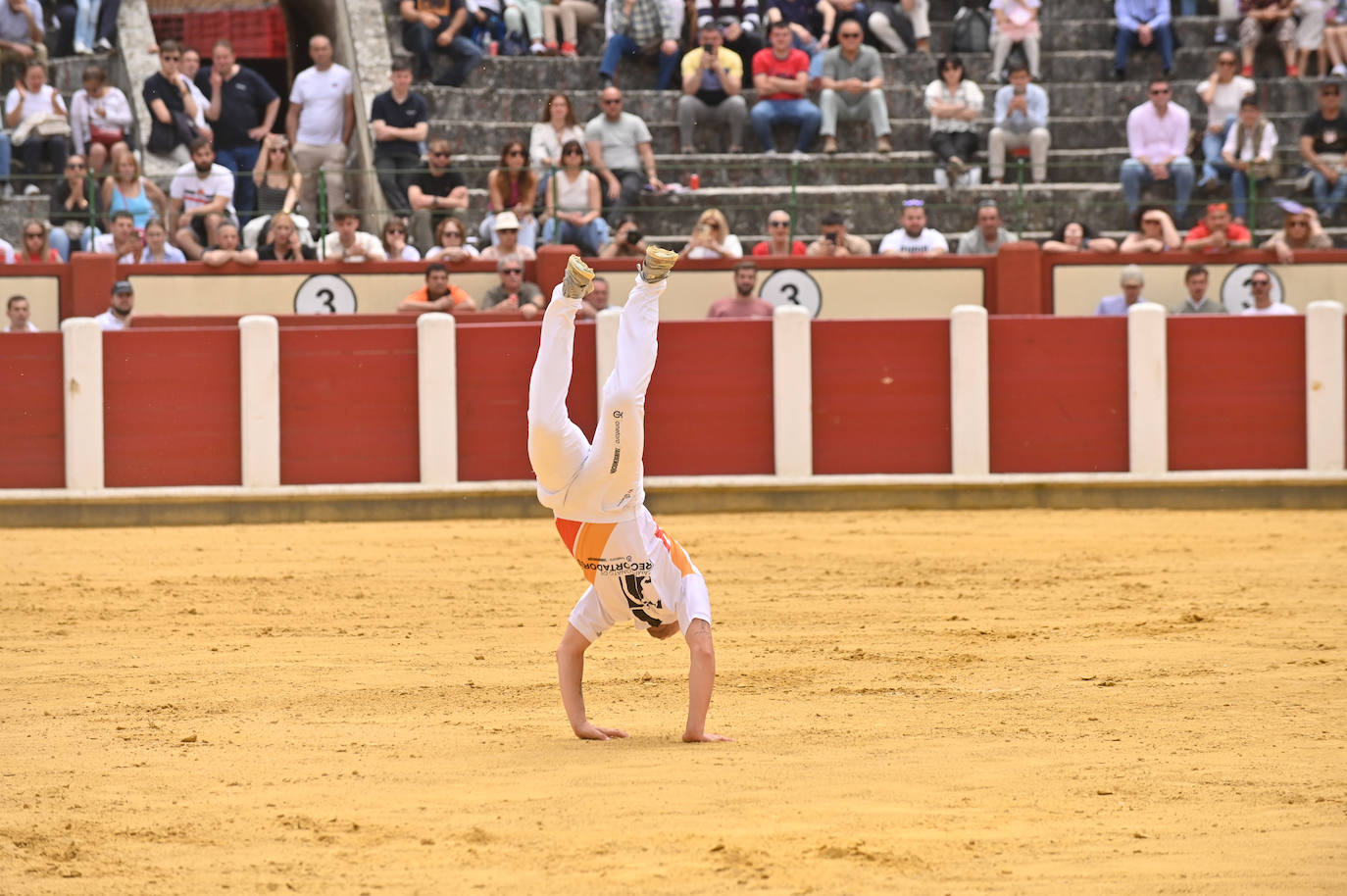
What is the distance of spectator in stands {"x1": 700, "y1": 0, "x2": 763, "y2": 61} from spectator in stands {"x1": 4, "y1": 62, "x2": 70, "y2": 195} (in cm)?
542

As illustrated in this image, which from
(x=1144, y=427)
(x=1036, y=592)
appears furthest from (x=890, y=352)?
(x=1036, y=592)

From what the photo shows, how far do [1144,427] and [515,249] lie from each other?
471 centimetres

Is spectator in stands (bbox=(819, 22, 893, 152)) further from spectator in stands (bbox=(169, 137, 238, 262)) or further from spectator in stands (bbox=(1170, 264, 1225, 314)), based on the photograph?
spectator in stands (bbox=(169, 137, 238, 262))

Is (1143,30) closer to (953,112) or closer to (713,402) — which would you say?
(953,112)

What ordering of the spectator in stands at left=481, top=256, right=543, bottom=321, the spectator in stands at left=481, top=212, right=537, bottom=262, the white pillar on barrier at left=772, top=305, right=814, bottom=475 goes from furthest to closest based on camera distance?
the spectator in stands at left=481, top=212, right=537, bottom=262 → the spectator in stands at left=481, top=256, right=543, bottom=321 → the white pillar on barrier at left=772, top=305, right=814, bottom=475

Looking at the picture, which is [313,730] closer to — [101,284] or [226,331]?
[226,331]

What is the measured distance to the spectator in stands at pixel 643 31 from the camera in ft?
56.3

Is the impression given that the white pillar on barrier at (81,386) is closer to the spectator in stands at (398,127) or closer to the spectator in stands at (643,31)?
the spectator in stands at (398,127)

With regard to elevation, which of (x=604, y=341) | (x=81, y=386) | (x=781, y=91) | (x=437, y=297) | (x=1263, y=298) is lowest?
(x=81, y=386)

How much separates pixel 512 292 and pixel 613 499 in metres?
8.35

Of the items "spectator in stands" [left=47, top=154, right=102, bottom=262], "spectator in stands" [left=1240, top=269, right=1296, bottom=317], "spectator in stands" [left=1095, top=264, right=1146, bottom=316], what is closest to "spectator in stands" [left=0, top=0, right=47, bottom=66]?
"spectator in stands" [left=47, top=154, right=102, bottom=262]

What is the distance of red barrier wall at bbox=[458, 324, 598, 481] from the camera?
12992 mm

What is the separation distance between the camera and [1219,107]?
16391 mm

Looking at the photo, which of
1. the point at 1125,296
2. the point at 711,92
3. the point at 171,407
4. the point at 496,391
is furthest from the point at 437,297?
the point at 1125,296
